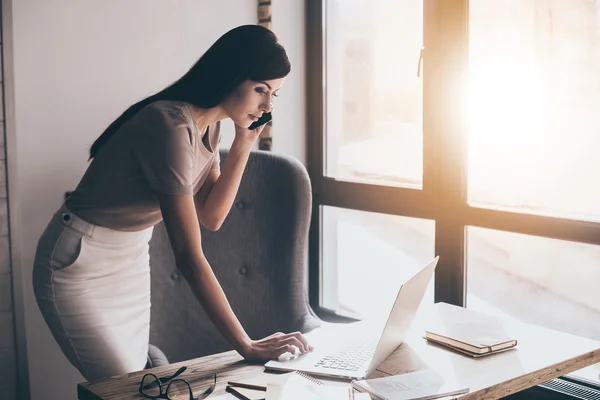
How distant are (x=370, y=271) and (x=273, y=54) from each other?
1.30m

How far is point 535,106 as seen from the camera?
2.14 meters

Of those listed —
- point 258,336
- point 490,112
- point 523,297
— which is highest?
point 490,112

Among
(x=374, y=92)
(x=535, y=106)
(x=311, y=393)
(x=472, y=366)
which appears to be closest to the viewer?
(x=311, y=393)

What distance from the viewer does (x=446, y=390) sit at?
1367 millimetres

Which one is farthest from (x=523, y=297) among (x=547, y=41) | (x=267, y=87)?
(x=267, y=87)

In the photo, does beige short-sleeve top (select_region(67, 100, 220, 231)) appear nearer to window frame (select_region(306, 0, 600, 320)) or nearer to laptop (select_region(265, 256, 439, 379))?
laptop (select_region(265, 256, 439, 379))

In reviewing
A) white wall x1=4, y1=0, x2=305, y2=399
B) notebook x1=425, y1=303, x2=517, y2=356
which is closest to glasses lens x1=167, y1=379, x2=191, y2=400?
notebook x1=425, y1=303, x2=517, y2=356

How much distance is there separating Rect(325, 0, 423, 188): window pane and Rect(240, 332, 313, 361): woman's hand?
1.09m

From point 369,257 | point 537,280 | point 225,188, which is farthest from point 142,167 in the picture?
point 369,257

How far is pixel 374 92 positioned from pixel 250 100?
1.06m

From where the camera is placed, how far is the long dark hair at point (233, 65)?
5.47 ft

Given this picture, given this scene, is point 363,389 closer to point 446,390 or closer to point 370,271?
point 446,390

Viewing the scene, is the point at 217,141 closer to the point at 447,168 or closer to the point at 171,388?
the point at 171,388

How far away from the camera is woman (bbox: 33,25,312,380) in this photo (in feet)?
5.16
